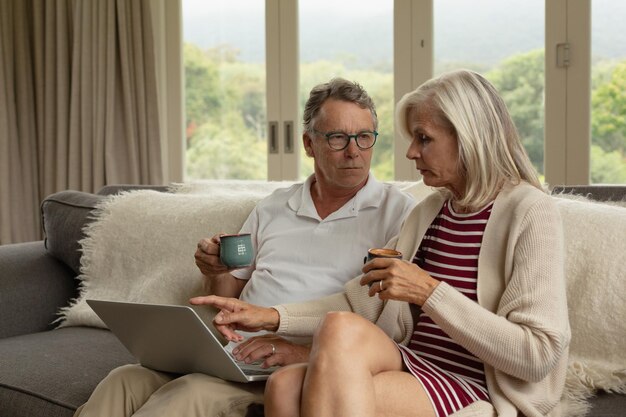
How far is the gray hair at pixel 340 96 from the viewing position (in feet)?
7.50

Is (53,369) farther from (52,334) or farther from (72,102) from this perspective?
(72,102)

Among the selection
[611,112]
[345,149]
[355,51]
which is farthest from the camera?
[355,51]

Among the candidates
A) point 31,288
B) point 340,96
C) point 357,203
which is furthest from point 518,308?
point 31,288

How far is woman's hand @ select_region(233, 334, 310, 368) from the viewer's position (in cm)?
195

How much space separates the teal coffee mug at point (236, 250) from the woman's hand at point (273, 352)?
0.19m

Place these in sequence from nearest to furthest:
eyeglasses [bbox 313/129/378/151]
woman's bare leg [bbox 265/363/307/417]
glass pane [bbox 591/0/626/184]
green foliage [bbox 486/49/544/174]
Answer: woman's bare leg [bbox 265/363/307/417]
eyeglasses [bbox 313/129/378/151]
glass pane [bbox 591/0/626/184]
green foliage [bbox 486/49/544/174]

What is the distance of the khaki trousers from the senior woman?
5.2 inches

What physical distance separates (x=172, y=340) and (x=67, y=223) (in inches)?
51.1

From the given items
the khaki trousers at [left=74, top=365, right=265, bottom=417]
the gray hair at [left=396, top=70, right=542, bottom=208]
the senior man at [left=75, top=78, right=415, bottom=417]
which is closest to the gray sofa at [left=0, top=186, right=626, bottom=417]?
the khaki trousers at [left=74, top=365, right=265, bottom=417]

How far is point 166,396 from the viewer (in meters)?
1.87

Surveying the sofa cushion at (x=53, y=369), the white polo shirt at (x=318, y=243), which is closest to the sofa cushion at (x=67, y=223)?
the sofa cushion at (x=53, y=369)

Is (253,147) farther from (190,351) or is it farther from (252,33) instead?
(190,351)

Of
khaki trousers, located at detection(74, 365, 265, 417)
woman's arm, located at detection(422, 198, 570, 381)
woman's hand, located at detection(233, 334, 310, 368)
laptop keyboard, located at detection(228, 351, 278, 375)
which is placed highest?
woman's arm, located at detection(422, 198, 570, 381)

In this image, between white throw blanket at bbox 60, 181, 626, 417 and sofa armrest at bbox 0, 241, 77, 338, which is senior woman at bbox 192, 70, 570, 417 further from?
sofa armrest at bbox 0, 241, 77, 338
